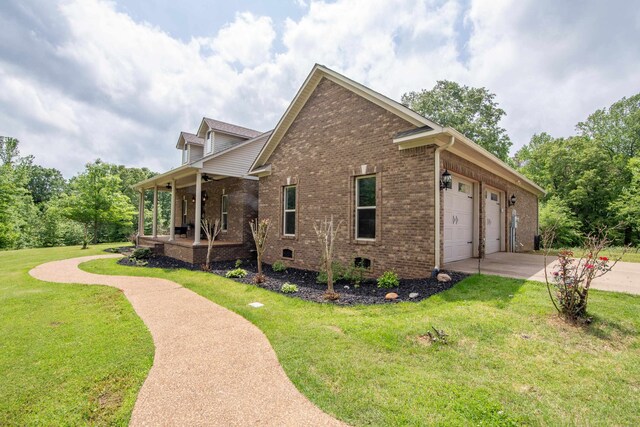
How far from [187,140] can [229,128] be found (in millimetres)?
3228

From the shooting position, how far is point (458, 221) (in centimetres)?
879

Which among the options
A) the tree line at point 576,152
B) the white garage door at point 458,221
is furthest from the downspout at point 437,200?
the tree line at point 576,152

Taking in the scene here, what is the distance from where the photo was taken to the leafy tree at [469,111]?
2583cm

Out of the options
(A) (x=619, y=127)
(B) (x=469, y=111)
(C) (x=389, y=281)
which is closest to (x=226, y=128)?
(C) (x=389, y=281)

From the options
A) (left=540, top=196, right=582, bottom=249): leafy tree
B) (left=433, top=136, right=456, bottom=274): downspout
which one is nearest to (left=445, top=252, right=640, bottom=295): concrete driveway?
(left=433, top=136, right=456, bottom=274): downspout

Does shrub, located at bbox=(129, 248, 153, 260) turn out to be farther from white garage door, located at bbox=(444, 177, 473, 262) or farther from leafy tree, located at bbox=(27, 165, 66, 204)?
leafy tree, located at bbox=(27, 165, 66, 204)

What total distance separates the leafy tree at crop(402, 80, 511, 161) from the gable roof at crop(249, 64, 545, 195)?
15.2 meters

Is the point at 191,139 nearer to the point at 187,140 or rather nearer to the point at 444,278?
the point at 187,140

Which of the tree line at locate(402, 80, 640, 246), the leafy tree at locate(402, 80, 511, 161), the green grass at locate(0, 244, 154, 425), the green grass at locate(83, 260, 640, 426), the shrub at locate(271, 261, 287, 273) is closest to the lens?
the green grass at locate(83, 260, 640, 426)

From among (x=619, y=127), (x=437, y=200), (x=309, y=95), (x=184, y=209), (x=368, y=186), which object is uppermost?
(x=619, y=127)

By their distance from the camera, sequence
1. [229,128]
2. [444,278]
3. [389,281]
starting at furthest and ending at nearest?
[229,128], [389,281], [444,278]

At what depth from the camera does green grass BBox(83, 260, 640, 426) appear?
2.48 meters

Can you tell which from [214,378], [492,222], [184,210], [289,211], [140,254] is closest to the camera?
[214,378]

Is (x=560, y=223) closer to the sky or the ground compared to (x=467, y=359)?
closer to the sky
